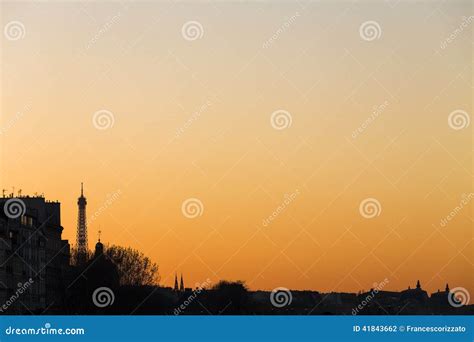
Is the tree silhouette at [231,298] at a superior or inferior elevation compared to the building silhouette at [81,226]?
inferior

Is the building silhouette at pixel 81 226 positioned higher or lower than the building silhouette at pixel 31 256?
higher

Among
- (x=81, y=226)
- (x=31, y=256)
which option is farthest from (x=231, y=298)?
(x=31, y=256)

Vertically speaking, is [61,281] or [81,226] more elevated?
[81,226]

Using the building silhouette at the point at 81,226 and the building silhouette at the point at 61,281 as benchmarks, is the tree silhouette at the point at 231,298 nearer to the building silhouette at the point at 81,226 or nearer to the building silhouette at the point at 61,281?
the building silhouette at the point at 61,281

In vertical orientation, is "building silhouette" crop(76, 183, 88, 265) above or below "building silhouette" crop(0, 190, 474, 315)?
above

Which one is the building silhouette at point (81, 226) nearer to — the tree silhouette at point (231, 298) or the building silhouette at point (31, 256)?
the building silhouette at point (31, 256)

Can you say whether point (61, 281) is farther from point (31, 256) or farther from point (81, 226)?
point (81, 226)

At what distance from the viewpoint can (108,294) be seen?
10500cm

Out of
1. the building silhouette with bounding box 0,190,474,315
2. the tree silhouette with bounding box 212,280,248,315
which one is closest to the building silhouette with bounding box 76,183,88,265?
the building silhouette with bounding box 0,190,474,315

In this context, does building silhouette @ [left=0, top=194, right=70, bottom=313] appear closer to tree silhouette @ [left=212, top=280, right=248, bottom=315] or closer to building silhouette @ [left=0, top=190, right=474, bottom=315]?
building silhouette @ [left=0, top=190, right=474, bottom=315]

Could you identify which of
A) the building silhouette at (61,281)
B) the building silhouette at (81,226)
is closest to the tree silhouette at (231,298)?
the building silhouette at (61,281)

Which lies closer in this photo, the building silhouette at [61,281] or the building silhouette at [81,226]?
the building silhouette at [61,281]
